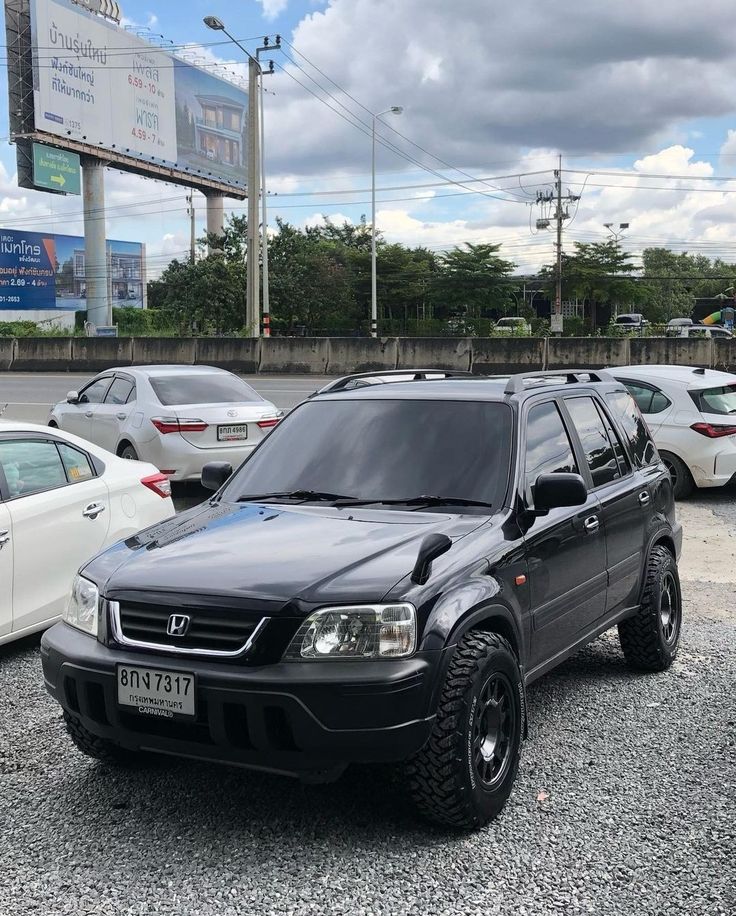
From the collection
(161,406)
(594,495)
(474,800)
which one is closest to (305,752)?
(474,800)

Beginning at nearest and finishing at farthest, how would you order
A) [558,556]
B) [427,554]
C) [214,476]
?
[427,554] < [558,556] < [214,476]

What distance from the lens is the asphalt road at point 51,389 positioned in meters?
21.2

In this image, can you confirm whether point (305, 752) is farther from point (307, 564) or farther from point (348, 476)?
point (348, 476)

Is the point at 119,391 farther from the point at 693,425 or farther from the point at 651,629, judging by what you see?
the point at 651,629

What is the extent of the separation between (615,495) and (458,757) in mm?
2235

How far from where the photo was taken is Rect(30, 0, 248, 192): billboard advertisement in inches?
2478

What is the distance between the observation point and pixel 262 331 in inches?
1502

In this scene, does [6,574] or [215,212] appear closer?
[6,574]

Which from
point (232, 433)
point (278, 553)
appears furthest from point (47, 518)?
point (232, 433)

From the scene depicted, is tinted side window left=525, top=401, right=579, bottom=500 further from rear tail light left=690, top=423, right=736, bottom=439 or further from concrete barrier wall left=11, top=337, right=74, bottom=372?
→ concrete barrier wall left=11, top=337, right=74, bottom=372

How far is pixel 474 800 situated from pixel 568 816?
19.8 inches

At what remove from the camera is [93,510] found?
21.0ft

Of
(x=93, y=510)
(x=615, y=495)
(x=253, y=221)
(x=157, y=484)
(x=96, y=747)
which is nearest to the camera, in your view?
(x=96, y=747)

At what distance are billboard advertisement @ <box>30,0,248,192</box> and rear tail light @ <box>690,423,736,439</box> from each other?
59.5 metres
